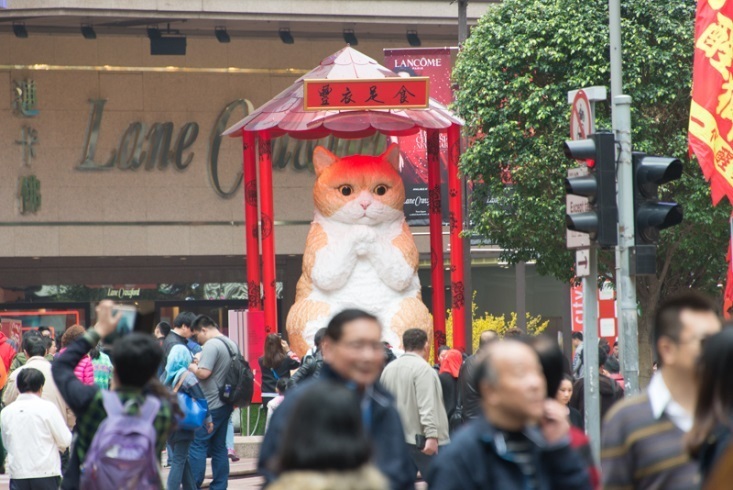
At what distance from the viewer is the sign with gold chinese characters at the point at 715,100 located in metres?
12.2

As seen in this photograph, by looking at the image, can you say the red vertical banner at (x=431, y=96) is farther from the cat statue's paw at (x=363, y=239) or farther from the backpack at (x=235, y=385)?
the backpack at (x=235, y=385)

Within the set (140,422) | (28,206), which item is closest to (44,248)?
(28,206)

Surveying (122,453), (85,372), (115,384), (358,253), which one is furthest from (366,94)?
(122,453)

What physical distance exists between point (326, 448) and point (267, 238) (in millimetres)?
14493

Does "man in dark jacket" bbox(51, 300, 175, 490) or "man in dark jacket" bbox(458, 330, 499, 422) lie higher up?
"man in dark jacket" bbox(51, 300, 175, 490)

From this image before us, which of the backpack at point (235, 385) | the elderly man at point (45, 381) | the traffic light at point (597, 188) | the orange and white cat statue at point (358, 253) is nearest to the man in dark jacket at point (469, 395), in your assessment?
the traffic light at point (597, 188)

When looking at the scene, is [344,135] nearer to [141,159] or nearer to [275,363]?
[275,363]

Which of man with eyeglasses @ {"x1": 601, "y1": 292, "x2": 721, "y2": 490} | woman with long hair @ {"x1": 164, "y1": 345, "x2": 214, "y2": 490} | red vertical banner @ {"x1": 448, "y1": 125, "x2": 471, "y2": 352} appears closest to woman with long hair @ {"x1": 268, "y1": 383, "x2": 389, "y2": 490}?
man with eyeglasses @ {"x1": 601, "y1": 292, "x2": 721, "y2": 490}

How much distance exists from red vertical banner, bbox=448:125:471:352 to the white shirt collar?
12.7 metres

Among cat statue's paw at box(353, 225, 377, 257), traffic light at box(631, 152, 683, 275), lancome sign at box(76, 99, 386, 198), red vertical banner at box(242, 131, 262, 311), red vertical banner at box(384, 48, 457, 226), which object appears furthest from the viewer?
lancome sign at box(76, 99, 386, 198)

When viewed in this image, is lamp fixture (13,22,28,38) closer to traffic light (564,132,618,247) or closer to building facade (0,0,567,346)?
building facade (0,0,567,346)

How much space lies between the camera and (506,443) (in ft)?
13.1

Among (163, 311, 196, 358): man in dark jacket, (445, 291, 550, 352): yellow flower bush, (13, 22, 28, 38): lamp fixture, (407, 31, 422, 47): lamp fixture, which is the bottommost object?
(445, 291, 550, 352): yellow flower bush

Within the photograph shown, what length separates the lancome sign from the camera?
27.7 meters
